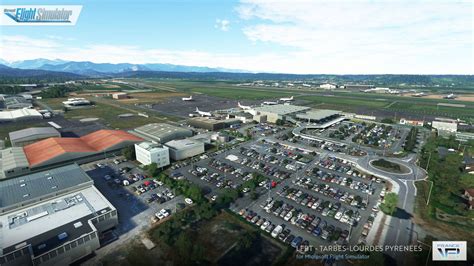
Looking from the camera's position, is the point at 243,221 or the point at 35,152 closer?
the point at 243,221

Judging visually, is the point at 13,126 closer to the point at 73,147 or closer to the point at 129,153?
the point at 73,147

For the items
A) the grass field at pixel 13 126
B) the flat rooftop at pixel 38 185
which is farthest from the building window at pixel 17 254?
the grass field at pixel 13 126

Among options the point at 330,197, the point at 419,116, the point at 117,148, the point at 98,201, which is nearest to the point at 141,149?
the point at 117,148

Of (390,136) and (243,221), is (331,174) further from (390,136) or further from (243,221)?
(390,136)

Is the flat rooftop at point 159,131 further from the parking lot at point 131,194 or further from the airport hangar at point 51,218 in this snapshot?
the airport hangar at point 51,218

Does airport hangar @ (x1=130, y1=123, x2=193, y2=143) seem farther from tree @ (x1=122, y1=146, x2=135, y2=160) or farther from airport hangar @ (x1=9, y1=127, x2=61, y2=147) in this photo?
airport hangar @ (x1=9, y1=127, x2=61, y2=147)

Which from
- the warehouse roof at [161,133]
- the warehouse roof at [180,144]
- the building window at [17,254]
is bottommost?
the building window at [17,254]
